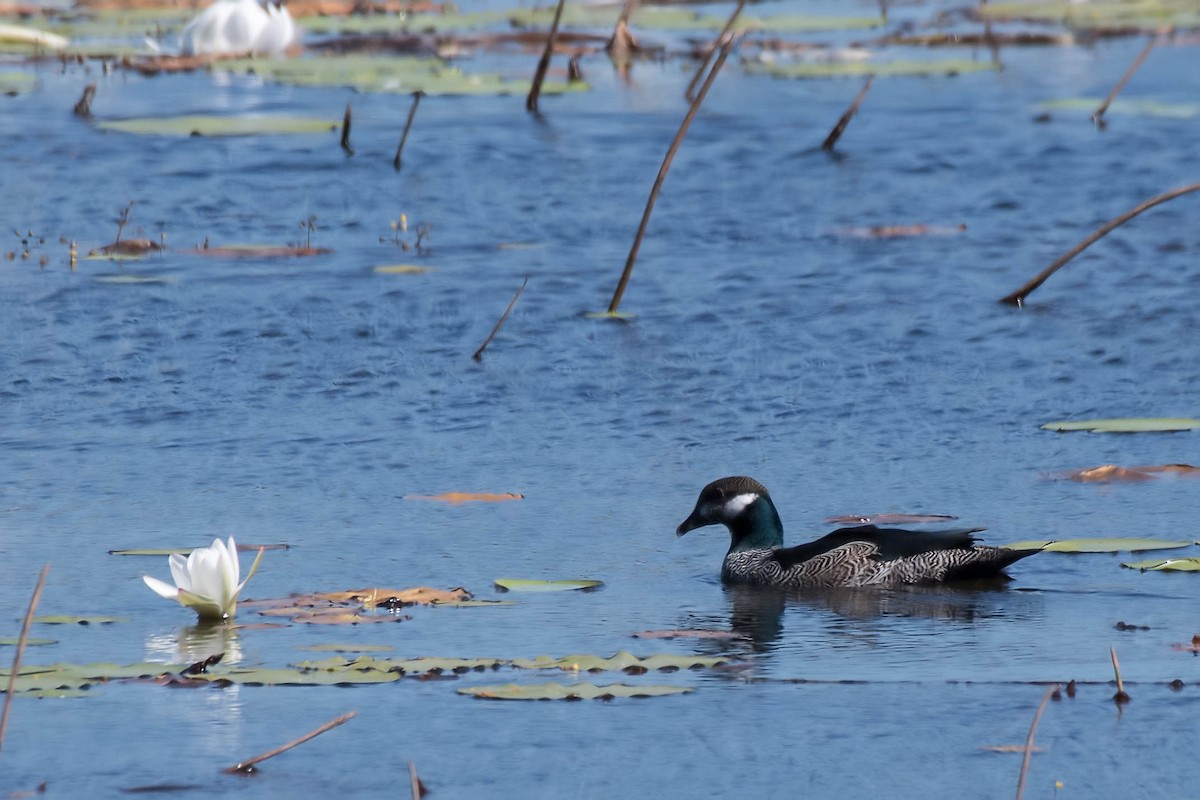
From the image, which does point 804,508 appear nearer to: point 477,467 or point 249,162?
point 477,467

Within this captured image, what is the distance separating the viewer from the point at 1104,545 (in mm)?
6102

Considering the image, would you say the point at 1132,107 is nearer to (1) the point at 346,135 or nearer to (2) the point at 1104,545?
(1) the point at 346,135

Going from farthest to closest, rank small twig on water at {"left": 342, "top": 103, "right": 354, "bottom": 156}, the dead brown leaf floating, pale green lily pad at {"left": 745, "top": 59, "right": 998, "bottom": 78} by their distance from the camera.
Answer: pale green lily pad at {"left": 745, "top": 59, "right": 998, "bottom": 78}, small twig on water at {"left": 342, "top": 103, "right": 354, "bottom": 156}, the dead brown leaf floating

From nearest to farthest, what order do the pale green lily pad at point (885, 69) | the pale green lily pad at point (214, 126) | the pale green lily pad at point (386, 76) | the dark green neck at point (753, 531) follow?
the dark green neck at point (753, 531) < the pale green lily pad at point (214, 126) < the pale green lily pad at point (386, 76) < the pale green lily pad at point (885, 69)

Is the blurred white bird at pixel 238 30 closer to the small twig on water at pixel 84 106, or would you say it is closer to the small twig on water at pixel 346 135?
the small twig on water at pixel 84 106

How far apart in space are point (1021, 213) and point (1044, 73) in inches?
216

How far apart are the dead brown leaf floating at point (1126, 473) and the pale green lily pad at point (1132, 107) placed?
24.2 feet

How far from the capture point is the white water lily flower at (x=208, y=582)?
212 inches

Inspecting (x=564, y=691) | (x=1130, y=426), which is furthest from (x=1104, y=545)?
(x=564, y=691)

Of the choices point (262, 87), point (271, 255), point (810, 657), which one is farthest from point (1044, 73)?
point (810, 657)

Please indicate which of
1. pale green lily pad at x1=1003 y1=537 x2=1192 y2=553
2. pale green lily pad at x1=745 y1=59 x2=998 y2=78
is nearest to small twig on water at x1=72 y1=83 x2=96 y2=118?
pale green lily pad at x1=745 y1=59 x2=998 y2=78

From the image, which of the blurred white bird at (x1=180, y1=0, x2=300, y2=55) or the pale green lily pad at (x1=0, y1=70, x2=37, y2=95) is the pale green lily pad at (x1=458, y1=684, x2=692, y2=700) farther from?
the blurred white bird at (x1=180, y1=0, x2=300, y2=55)

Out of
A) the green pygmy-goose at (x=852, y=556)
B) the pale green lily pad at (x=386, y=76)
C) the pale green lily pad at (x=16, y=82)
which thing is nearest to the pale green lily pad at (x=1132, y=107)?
the pale green lily pad at (x=386, y=76)

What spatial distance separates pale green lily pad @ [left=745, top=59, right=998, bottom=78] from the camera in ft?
53.0
